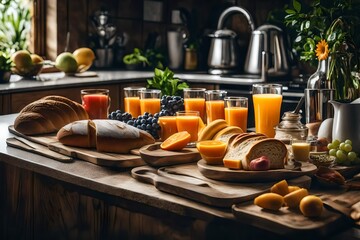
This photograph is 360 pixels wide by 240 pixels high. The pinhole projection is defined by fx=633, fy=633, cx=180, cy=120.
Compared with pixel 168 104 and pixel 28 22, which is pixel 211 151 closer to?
pixel 168 104

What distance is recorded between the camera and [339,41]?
1.96 m

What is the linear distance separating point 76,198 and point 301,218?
0.71m

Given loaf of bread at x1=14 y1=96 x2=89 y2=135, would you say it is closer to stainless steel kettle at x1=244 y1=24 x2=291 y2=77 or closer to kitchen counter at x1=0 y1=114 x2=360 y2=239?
kitchen counter at x1=0 y1=114 x2=360 y2=239

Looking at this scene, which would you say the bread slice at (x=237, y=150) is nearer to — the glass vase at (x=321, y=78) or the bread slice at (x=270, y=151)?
the bread slice at (x=270, y=151)

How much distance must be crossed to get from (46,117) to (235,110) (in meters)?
0.63

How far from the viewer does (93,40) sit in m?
4.75

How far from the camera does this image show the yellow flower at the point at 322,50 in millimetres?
1975

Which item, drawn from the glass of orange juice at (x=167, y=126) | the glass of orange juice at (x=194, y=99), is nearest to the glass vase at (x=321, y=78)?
the glass of orange juice at (x=194, y=99)

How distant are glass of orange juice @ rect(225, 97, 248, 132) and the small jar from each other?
21 cm

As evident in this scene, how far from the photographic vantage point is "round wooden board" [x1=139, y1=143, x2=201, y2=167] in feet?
5.58

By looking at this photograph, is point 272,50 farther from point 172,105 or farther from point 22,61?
point 172,105

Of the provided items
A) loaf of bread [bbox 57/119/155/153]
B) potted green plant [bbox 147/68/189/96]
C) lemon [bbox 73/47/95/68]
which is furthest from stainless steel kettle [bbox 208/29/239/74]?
loaf of bread [bbox 57/119/155/153]

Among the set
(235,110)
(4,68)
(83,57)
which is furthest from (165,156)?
(83,57)

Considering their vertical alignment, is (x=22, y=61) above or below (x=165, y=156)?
above
